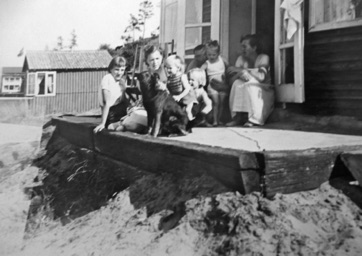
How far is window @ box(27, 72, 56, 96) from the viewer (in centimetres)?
291

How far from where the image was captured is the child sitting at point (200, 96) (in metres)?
3.21

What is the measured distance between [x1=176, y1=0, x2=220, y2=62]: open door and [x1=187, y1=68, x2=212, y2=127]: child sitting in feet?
3.81

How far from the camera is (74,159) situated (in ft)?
11.1

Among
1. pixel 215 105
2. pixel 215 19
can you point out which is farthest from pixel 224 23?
pixel 215 105

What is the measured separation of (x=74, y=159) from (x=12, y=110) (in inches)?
28.4

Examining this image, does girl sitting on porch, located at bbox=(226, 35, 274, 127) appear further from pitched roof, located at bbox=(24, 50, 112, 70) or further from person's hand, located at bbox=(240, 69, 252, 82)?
pitched roof, located at bbox=(24, 50, 112, 70)

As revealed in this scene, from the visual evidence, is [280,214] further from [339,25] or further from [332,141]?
[339,25]

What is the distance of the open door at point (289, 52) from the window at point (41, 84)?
209 centimetres

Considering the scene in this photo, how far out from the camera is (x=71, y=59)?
3.26 m

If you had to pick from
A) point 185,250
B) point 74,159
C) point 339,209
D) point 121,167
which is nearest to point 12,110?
point 74,159

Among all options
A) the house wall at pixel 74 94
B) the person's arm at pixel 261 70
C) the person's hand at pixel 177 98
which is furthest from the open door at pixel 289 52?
the house wall at pixel 74 94

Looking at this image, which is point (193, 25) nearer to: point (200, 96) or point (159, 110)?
point (200, 96)

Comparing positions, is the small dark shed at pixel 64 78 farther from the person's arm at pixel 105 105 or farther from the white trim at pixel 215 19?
the white trim at pixel 215 19

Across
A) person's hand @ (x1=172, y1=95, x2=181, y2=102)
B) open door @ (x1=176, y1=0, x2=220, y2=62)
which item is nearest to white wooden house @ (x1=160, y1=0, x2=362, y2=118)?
open door @ (x1=176, y1=0, x2=220, y2=62)
